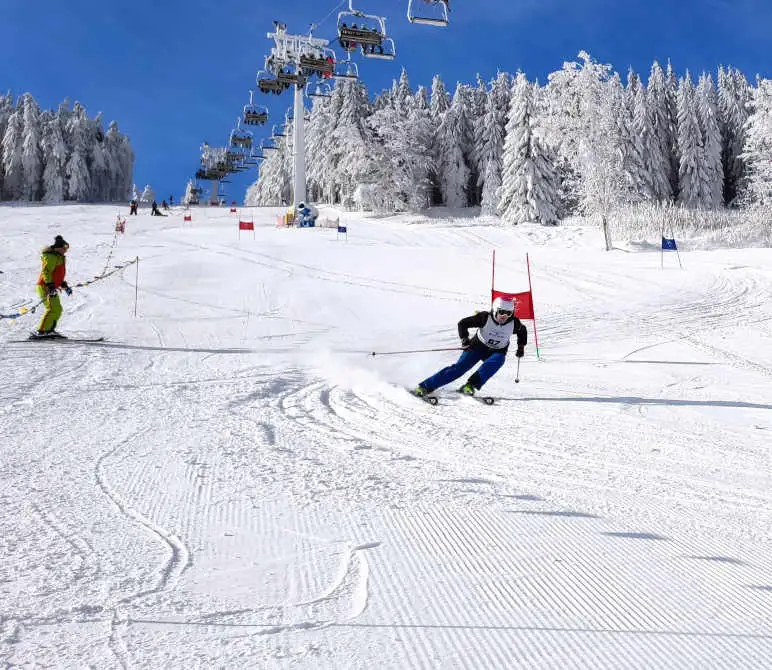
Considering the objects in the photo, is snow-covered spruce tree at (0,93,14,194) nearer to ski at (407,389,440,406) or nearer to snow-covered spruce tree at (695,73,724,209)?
snow-covered spruce tree at (695,73,724,209)

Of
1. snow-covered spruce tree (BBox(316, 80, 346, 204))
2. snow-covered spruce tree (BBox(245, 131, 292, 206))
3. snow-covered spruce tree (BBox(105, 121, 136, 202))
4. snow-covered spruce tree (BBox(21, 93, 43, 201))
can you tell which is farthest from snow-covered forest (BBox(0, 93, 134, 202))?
snow-covered spruce tree (BBox(316, 80, 346, 204))

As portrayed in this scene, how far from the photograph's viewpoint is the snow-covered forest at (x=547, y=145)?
30062mm

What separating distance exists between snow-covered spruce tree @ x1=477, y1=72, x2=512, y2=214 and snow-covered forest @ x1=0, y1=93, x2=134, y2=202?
4993cm

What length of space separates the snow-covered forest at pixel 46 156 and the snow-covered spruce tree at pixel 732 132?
3040 inches

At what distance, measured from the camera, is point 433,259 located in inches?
926

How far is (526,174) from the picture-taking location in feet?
146

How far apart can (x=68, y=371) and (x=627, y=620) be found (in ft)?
25.5

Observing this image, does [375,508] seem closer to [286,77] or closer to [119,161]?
[286,77]

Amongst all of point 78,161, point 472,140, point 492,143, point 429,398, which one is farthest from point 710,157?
point 78,161

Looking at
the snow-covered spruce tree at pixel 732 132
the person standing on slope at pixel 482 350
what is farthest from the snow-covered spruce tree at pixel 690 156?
the person standing on slope at pixel 482 350

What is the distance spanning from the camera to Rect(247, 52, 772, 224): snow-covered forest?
98.6 feet

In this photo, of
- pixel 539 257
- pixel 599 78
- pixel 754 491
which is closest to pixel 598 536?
pixel 754 491

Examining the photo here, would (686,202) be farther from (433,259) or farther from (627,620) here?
(627,620)

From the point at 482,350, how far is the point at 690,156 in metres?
60.8
